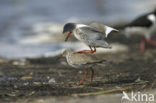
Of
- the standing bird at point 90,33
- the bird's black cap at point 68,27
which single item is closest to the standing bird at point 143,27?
the standing bird at point 90,33

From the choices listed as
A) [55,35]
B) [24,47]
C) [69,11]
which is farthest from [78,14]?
[24,47]

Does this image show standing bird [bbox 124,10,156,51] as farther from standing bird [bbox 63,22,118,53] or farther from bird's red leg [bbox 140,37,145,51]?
standing bird [bbox 63,22,118,53]

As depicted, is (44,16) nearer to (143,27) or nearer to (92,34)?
(143,27)

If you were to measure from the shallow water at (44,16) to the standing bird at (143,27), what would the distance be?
1900mm

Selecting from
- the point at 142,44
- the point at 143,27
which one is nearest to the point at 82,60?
the point at 142,44

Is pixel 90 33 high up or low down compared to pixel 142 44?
down

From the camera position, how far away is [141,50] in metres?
11.6

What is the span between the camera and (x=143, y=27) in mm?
12109

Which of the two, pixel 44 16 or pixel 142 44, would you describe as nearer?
pixel 142 44

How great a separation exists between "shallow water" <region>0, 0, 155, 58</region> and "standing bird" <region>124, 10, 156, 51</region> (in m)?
1.90

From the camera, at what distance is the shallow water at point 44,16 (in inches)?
490

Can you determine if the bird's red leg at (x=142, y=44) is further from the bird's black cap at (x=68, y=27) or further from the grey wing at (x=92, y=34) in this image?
the bird's black cap at (x=68, y=27)

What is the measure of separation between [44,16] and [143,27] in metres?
7.07

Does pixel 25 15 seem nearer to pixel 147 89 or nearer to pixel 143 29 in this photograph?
pixel 143 29
